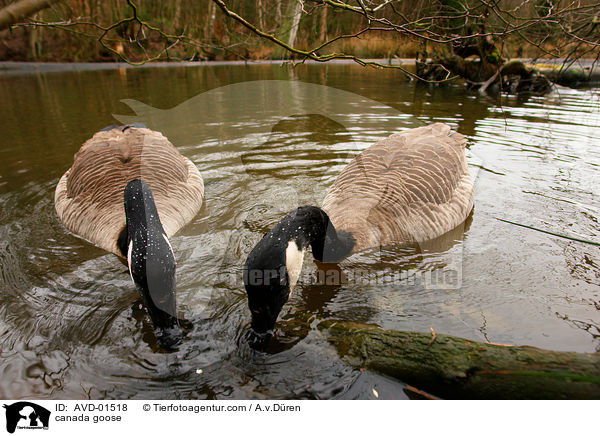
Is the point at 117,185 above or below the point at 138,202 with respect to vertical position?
below

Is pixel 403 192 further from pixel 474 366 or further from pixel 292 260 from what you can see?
pixel 474 366

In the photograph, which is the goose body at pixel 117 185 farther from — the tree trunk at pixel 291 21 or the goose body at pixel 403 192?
the tree trunk at pixel 291 21

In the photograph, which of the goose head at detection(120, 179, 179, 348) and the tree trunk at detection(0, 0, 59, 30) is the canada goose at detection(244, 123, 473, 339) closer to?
the goose head at detection(120, 179, 179, 348)

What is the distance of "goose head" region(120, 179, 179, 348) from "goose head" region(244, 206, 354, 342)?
648mm

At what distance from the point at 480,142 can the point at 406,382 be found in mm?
8490

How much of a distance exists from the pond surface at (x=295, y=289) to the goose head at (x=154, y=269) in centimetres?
24

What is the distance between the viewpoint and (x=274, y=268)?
2676mm

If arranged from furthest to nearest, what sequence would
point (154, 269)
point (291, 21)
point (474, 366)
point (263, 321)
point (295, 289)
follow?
1. point (291, 21)
2. point (295, 289)
3. point (263, 321)
4. point (154, 269)
5. point (474, 366)

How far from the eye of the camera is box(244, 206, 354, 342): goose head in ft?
8.71

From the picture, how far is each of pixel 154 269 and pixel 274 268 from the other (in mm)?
893

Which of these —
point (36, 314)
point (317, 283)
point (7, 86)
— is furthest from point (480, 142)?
point (7, 86)
